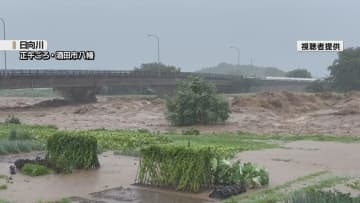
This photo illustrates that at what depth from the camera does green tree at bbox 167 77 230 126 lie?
42188 mm

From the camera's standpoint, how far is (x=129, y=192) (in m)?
13.4

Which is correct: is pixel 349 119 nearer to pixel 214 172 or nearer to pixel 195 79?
pixel 195 79

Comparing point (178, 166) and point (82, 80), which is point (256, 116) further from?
point (178, 166)

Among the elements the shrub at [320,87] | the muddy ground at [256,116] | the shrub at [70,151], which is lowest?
the muddy ground at [256,116]

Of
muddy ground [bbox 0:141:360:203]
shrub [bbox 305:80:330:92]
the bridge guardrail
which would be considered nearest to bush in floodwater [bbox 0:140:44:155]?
muddy ground [bbox 0:141:360:203]

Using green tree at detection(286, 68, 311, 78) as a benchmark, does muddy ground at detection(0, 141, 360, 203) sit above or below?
below

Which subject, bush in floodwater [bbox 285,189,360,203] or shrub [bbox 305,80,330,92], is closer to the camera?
bush in floodwater [bbox 285,189,360,203]

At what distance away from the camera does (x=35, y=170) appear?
1602cm

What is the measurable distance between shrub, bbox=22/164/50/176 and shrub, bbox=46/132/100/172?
1.33ft

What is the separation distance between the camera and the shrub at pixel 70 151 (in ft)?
53.7

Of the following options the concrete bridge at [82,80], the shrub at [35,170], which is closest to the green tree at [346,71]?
the concrete bridge at [82,80]

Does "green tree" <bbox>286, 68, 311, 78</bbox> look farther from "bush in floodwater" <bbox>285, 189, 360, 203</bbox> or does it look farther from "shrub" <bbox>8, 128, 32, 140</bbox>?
"bush in floodwater" <bbox>285, 189, 360, 203</bbox>

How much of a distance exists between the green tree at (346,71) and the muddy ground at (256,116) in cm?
3181

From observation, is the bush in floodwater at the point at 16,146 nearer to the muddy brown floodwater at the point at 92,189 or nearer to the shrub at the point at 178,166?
the muddy brown floodwater at the point at 92,189
